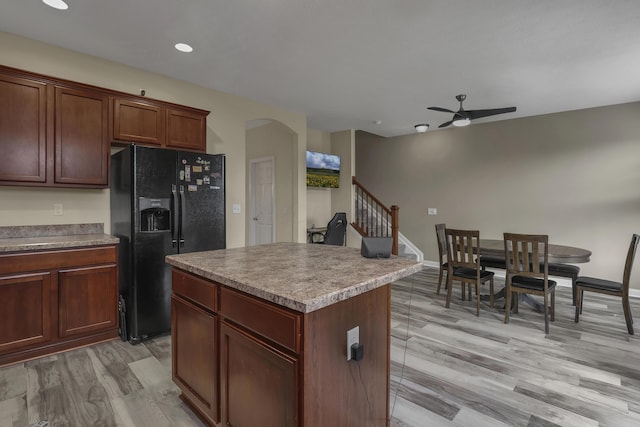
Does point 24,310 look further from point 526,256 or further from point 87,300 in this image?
point 526,256

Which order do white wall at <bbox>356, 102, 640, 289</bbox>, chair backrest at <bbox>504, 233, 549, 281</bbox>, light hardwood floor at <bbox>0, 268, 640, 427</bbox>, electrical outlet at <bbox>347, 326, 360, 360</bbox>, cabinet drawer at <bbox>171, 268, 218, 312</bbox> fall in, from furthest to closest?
1. white wall at <bbox>356, 102, 640, 289</bbox>
2. chair backrest at <bbox>504, 233, 549, 281</bbox>
3. light hardwood floor at <bbox>0, 268, 640, 427</bbox>
4. cabinet drawer at <bbox>171, 268, 218, 312</bbox>
5. electrical outlet at <bbox>347, 326, 360, 360</bbox>

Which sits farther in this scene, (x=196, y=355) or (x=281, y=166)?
(x=281, y=166)

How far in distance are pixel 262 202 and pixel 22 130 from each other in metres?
4.20

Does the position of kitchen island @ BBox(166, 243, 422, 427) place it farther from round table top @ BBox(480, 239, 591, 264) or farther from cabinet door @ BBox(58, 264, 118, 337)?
round table top @ BBox(480, 239, 591, 264)

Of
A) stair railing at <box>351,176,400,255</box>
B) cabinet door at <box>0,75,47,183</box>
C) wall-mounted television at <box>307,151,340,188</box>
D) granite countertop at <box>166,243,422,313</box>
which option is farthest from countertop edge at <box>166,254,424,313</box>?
stair railing at <box>351,176,400,255</box>

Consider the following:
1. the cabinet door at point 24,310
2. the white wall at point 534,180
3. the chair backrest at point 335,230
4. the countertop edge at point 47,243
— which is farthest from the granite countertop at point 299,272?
the white wall at point 534,180

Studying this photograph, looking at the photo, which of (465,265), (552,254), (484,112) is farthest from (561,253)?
(484,112)

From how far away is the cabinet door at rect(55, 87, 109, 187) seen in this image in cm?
284

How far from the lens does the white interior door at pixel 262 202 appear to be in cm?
638

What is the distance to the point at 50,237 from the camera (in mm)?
2930

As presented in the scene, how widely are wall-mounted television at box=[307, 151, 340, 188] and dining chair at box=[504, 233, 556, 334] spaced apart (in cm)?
334

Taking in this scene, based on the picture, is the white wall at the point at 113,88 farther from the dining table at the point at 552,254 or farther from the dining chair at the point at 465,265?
the dining table at the point at 552,254

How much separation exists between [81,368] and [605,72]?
5.76m

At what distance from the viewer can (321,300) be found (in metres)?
1.13
